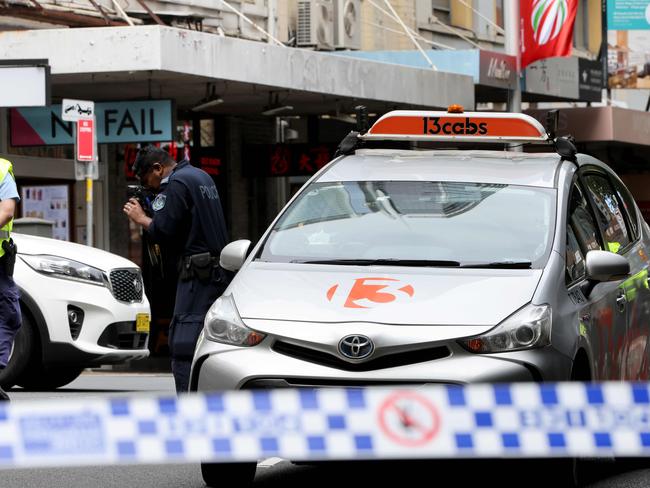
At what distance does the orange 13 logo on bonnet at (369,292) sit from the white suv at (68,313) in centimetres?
565

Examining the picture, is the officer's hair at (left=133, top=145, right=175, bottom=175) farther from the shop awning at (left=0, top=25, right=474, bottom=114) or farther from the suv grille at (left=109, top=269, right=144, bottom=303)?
the shop awning at (left=0, top=25, right=474, bottom=114)

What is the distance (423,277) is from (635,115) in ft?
84.6

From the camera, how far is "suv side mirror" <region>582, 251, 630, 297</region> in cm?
800

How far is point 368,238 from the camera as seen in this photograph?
325 inches

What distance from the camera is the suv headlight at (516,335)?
286 inches

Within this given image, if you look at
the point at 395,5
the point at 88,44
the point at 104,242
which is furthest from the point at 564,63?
the point at 88,44

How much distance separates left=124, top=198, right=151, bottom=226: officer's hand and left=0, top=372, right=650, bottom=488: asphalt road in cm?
132

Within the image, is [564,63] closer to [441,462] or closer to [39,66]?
[39,66]

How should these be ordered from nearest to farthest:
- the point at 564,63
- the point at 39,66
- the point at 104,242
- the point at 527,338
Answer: the point at 527,338 → the point at 39,66 → the point at 104,242 → the point at 564,63

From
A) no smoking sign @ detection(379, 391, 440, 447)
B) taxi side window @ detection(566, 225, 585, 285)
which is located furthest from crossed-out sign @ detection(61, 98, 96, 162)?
no smoking sign @ detection(379, 391, 440, 447)

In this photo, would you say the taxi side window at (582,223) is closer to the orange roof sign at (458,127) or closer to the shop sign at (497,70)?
the orange roof sign at (458,127)

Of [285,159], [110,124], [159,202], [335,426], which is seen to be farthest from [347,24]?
[335,426]

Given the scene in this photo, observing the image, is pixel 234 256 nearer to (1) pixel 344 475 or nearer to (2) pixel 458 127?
(1) pixel 344 475

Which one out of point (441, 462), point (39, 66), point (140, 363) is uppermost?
point (39, 66)
